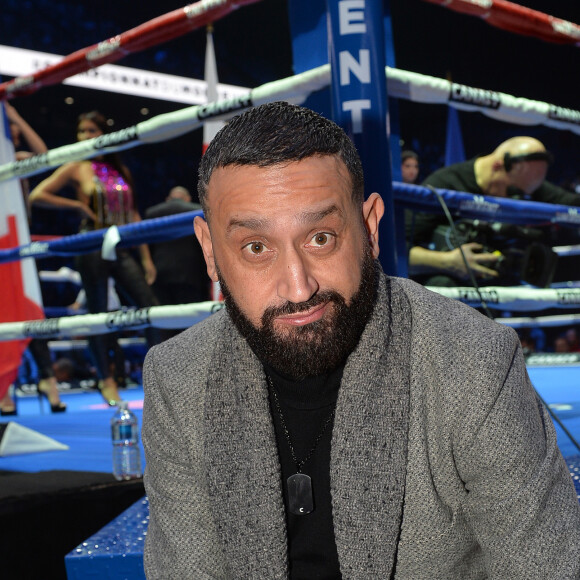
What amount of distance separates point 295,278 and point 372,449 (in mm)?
224

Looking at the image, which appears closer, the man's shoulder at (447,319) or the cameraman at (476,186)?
the man's shoulder at (447,319)

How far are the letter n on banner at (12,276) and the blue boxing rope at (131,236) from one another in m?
0.77

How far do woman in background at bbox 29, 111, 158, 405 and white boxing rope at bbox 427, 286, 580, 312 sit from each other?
1.67 meters

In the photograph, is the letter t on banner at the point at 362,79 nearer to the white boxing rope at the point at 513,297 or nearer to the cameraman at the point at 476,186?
the white boxing rope at the point at 513,297

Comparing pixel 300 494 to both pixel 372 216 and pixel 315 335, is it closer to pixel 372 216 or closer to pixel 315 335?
pixel 315 335

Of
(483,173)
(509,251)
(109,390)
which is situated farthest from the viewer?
(109,390)

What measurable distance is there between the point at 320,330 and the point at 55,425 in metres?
2.11

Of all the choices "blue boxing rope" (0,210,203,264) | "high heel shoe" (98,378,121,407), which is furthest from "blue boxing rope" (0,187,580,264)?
"high heel shoe" (98,378,121,407)

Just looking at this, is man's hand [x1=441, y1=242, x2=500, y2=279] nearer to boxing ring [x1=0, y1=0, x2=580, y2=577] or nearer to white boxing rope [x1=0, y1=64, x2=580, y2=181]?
boxing ring [x1=0, y1=0, x2=580, y2=577]

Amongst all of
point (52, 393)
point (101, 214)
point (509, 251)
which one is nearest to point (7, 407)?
point (52, 393)

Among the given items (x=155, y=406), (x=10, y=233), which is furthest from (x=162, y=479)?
(x=10, y=233)

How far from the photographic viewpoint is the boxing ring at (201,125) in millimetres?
1571

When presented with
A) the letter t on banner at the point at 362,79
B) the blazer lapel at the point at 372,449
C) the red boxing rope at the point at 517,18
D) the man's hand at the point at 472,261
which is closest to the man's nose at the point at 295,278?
the blazer lapel at the point at 372,449

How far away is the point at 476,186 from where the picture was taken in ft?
8.46
